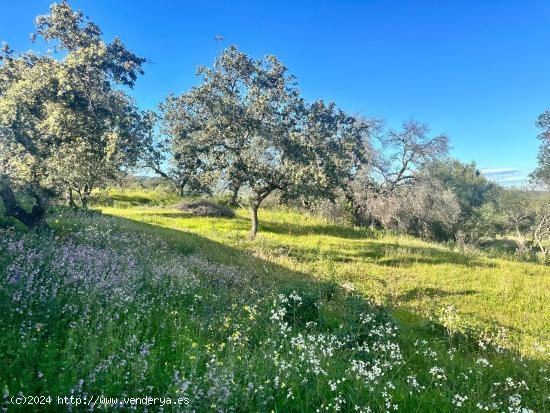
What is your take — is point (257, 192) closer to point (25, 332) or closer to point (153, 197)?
point (25, 332)

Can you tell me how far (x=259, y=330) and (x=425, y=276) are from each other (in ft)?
34.8

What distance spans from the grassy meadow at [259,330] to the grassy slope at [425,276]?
0.31ft

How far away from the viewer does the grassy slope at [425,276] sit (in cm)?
1027

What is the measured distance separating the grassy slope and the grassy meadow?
0.09 m

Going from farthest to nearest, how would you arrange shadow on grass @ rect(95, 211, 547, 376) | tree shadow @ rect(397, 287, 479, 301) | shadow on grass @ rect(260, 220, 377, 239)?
1. shadow on grass @ rect(260, 220, 377, 239)
2. tree shadow @ rect(397, 287, 479, 301)
3. shadow on grass @ rect(95, 211, 547, 376)

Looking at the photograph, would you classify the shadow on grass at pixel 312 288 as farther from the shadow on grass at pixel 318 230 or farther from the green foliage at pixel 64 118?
the shadow on grass at pixel 318 230

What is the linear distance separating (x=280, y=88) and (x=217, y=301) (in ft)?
47.4

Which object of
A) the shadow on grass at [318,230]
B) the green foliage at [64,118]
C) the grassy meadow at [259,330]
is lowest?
the grassy meadow at [259,330]

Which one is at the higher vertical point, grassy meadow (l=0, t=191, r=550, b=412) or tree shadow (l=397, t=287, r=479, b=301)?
grassy meadow (l=0, t=191, r=550, b=412)

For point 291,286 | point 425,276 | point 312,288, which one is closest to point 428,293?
point 425,276

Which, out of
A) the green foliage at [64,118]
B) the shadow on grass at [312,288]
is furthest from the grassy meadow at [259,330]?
the green foliage at [64,118]

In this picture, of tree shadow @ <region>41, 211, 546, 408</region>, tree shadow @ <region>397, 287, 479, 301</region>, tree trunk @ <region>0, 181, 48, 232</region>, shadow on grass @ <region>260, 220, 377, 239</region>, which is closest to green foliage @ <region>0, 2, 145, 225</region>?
tree trunk @ <region>0, 181, 48, 232</region>

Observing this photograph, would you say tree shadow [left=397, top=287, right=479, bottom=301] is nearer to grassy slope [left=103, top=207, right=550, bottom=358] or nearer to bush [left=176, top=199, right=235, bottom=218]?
grassy slope [left=103, top=207, right=550, bottom=358]

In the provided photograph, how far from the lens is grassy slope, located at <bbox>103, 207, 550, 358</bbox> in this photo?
1027 centimetres
